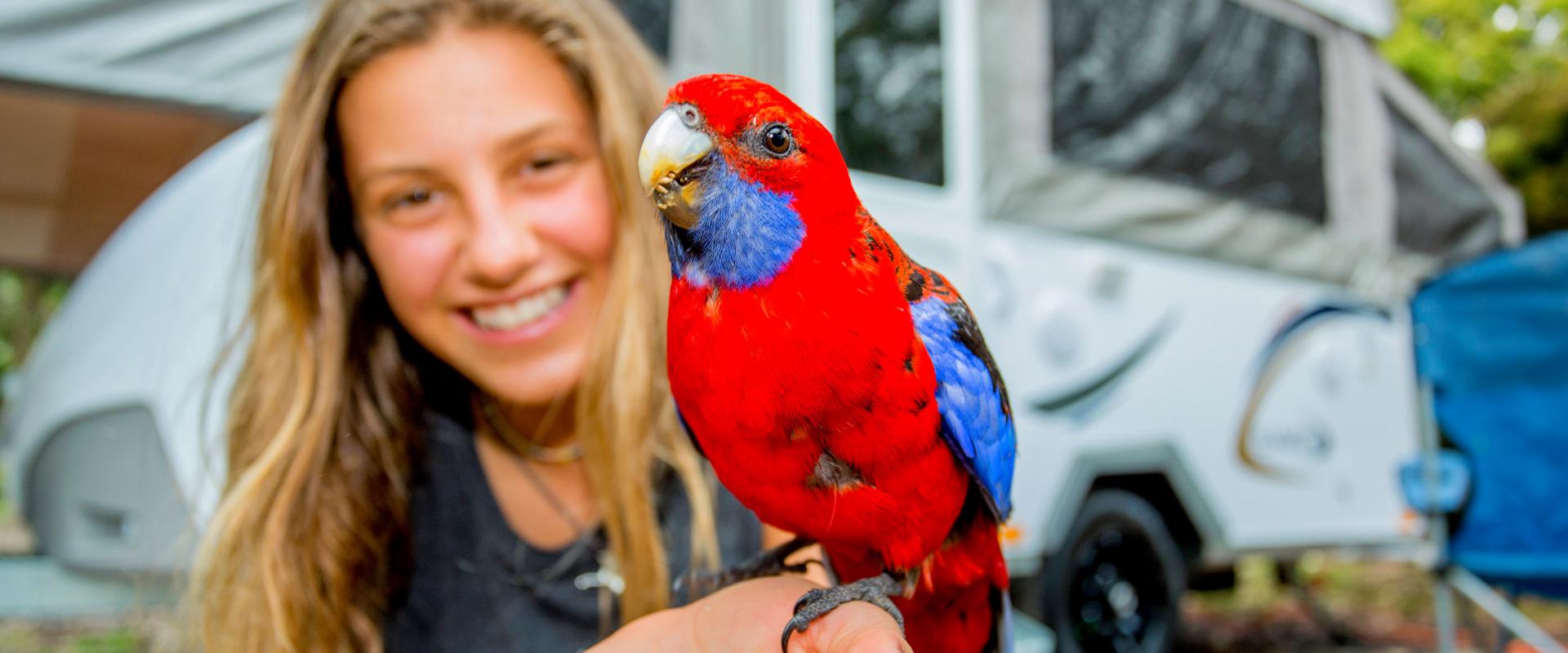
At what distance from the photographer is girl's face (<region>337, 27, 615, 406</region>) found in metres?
1.47

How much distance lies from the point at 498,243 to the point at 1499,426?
4.44 metres

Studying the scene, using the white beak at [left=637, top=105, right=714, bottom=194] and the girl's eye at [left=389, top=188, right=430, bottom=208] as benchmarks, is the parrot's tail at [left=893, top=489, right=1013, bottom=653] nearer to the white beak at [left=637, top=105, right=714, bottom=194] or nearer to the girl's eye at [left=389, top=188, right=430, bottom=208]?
the white beak at [left=637, top=105, right=714, bottom=194]

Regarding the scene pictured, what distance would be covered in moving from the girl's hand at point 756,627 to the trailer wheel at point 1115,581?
328 centimetres

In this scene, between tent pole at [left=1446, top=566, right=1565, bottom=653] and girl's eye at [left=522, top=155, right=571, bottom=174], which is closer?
girl's eye at [left=522, top=155, right=571, bottom=174]

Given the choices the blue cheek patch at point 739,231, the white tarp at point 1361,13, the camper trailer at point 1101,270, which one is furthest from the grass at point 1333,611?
the blue cheek patch at point 739,231

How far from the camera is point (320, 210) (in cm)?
168

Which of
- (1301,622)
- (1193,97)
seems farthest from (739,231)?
(1301,622)

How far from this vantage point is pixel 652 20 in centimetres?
318

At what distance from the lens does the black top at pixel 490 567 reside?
1.82 meters

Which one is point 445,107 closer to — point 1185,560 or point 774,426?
point 774,426

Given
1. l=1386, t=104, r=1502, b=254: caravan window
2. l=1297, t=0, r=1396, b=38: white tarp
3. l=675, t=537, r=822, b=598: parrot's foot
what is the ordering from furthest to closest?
l=1386, t=104, r=1502, b=254: caravan window, l=1297, t=0, r=1396, b=38: white tarp, l=675, t=537, r=822, b=598: parrot's foot

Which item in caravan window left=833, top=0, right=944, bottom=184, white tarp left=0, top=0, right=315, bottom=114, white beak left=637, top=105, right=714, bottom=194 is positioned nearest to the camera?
white beak left=637, top=105, right=714, bottom=194

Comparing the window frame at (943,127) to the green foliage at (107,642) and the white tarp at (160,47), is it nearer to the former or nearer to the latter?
the white tarp at (160,47)

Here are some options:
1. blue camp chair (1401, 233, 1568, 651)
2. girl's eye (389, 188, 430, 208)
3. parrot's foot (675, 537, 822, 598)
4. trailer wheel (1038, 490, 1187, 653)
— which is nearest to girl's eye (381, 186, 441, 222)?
girl's eye (389, 188, 430, 208)
